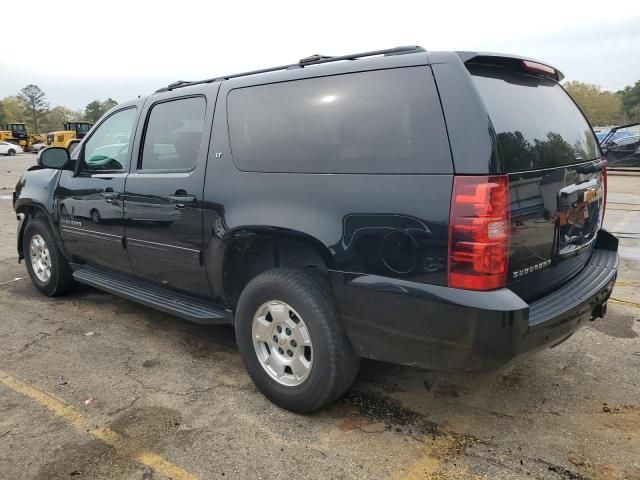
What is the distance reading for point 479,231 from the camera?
→ 216 centimetres

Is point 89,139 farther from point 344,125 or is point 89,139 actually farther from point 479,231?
point 479,231

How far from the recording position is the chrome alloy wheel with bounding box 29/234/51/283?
16.3 ft

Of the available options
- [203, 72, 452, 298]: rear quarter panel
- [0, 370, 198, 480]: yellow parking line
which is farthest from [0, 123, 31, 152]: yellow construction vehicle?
[203, 72, 452, 298]: rear quarter panel

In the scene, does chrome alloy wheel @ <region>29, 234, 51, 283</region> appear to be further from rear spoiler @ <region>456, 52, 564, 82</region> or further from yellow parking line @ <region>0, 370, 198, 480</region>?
rear spoiler @ <region>456, 52, 564, 82</region>

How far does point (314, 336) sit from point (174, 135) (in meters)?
1.89

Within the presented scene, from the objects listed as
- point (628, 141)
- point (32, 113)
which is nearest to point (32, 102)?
point (32, 113)

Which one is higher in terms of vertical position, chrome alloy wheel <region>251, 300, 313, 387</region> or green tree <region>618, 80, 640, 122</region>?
green tree <region>618, 80, 640, 122</region>

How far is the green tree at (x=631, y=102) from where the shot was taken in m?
73.9

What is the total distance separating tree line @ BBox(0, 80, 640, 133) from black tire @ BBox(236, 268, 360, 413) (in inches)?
3407

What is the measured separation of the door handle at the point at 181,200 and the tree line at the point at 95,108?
86.4 meters

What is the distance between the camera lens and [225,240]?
3115 millimetres

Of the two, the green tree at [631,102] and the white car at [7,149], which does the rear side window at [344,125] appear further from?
the green tree at [631,102]

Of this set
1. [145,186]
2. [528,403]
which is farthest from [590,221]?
[145,186]

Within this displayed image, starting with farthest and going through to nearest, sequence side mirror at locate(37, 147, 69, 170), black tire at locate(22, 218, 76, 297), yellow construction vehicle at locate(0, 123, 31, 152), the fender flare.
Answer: yellow construction vehicle at locate(0, 123, 31, 152) < black tire at locate(22, 218, 76, 297) < the fender flare < side mirror at locate(37, 147, 69, 170)
